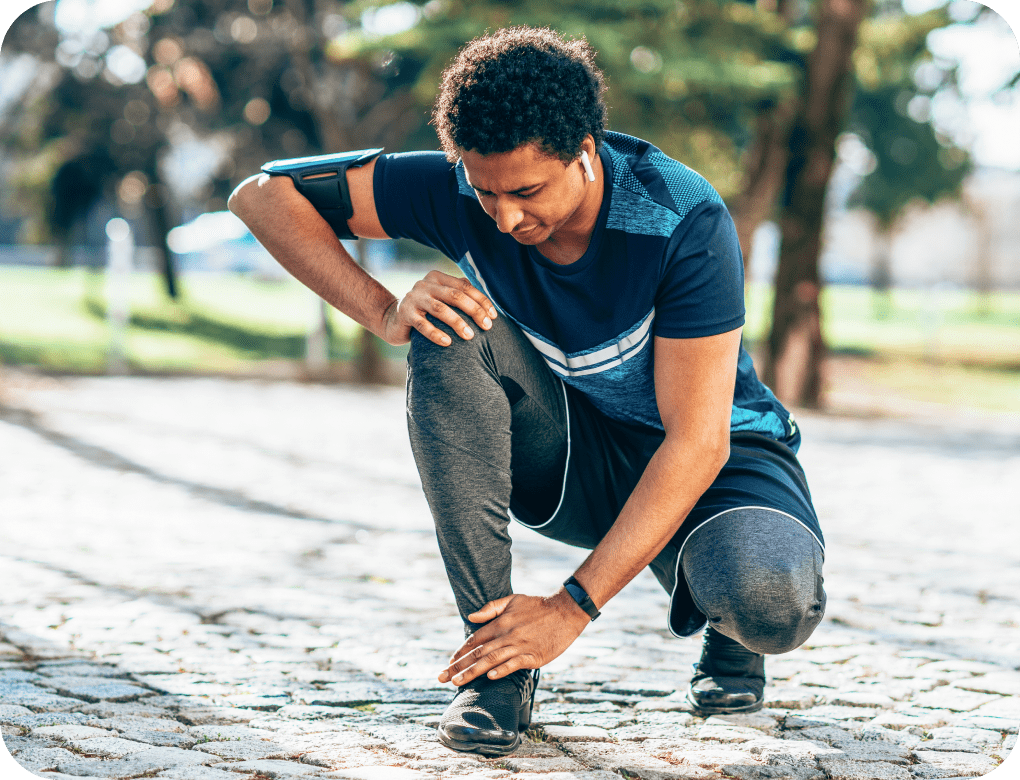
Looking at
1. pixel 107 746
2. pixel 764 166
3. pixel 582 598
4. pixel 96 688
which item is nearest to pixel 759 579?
pixel 582 598

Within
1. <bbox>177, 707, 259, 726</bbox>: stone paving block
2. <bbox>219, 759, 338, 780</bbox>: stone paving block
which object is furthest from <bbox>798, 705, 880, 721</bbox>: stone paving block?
<bbox>177, 707, 259, 726</bbox>: stone paving block

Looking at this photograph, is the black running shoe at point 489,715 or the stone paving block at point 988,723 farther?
the stone paving block at point 988,723

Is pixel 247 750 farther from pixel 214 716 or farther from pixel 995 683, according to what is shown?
pixel 995 683

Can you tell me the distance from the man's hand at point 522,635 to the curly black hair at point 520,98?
95cm

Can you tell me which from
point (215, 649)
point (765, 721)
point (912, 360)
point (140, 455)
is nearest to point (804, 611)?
point (765, 721)

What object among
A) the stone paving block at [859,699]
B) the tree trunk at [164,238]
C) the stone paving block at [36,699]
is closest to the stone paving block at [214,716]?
the stone paving block at [36,699]

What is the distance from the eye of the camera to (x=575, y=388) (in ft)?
8.55

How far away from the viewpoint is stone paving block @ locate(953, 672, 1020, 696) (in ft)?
9.27

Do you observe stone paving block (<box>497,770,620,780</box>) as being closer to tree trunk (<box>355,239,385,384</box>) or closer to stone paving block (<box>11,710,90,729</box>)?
stone paving block (<box>11,710,90,729</box>)

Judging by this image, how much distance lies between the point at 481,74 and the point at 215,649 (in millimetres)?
1835

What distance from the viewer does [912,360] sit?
17234 mm

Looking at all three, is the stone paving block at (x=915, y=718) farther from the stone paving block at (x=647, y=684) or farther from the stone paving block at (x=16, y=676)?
the stone paving block at (x=16, y=676)

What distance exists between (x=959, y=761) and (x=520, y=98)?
1.69 meters

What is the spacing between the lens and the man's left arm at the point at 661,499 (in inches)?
87.4
